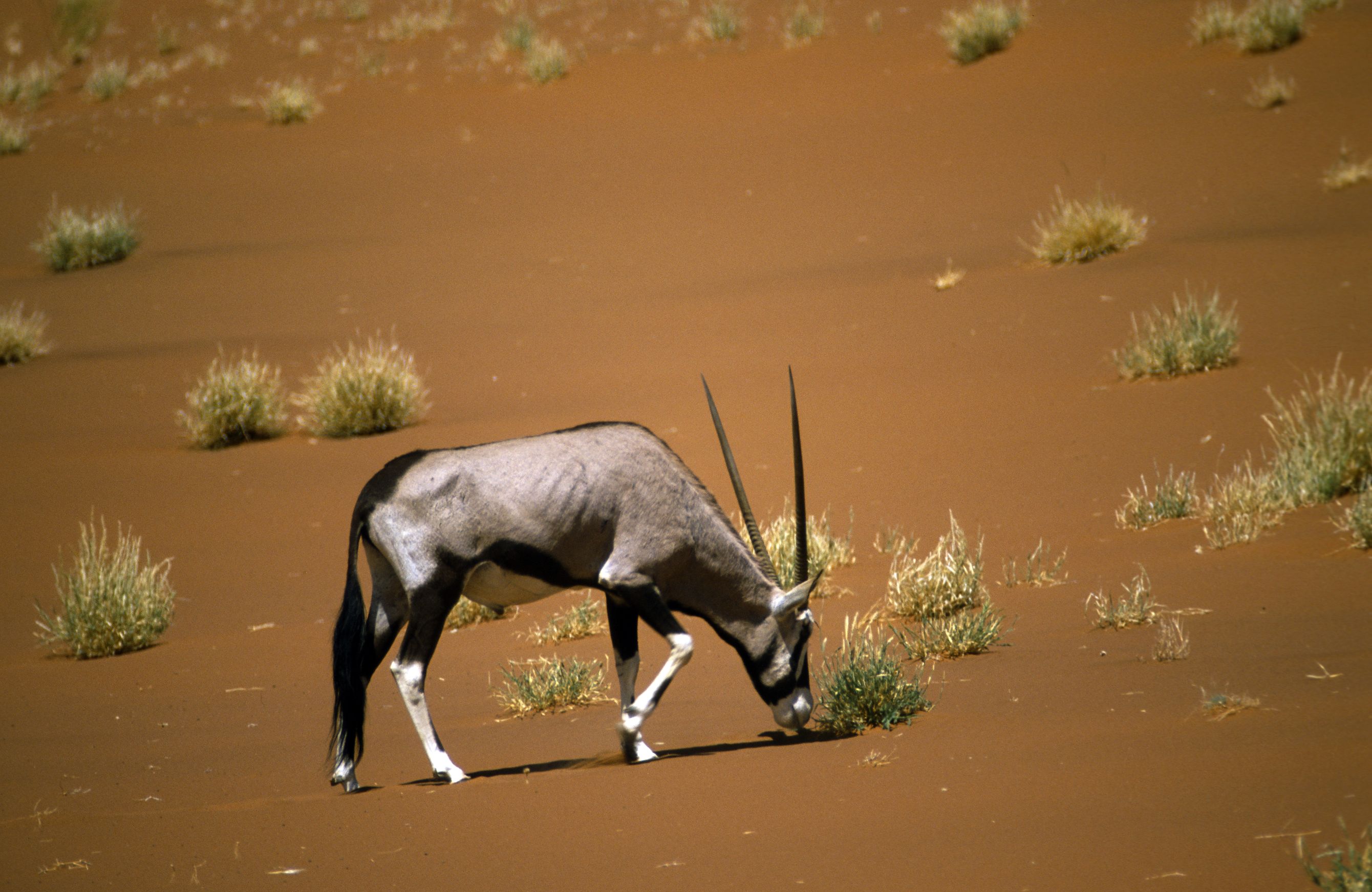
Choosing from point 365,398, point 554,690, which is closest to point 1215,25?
point 365,398

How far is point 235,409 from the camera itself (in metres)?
15.2

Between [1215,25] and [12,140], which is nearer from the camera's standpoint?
[1215,25]

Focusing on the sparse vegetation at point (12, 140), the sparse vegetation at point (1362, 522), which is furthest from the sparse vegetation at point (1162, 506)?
the sparse vegetation at point (12, 140)

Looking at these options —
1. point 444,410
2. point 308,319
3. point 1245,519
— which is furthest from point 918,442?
point 308,319

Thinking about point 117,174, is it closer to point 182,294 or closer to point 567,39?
point 182,294

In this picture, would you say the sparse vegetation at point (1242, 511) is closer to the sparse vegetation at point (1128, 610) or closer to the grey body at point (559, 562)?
the sparse vegetation at point (1128, 610)

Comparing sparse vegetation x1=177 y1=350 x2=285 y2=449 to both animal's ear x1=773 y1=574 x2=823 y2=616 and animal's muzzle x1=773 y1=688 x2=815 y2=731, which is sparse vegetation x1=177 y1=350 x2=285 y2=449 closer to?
animal's ear x1=773 y1=574 x2=823 y2=616

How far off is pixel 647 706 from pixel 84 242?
62.8 feet

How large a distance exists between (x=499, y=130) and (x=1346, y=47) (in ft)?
53.3

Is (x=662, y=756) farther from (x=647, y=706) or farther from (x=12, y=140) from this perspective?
(x=12, y=140)

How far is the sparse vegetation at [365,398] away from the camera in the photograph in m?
15.0

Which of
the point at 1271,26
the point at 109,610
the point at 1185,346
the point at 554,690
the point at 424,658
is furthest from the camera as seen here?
the point at 1271,26

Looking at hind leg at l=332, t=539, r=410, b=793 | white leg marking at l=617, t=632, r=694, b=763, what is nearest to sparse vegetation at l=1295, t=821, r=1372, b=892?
white leg marking at l=617, t=632, r=694, b=763

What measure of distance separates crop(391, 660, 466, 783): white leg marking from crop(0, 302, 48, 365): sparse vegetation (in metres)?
14.2
